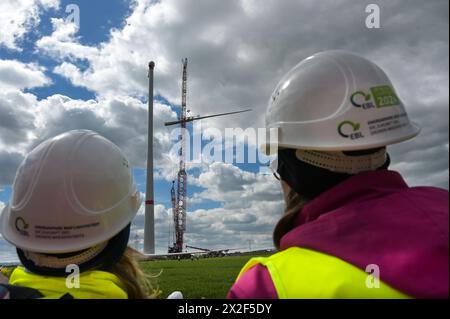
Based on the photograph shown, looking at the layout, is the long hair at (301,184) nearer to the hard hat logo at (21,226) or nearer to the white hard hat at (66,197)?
the white hard hat at (66,197)

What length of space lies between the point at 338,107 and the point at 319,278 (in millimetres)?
1592

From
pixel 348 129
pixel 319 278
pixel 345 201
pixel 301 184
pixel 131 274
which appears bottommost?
pixel 131 274

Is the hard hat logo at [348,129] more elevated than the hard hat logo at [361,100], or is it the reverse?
the hard hat logo at [361,100]

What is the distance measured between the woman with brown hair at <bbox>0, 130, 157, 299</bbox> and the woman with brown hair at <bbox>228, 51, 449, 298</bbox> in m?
1.76

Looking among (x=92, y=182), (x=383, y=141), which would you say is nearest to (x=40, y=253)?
(x=92, y=182)

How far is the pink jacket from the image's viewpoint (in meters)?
2.35

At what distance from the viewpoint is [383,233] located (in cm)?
255

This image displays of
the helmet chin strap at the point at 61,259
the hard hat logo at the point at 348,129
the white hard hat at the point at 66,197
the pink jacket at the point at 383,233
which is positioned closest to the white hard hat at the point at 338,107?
the hard hat logo at the point at 348,129

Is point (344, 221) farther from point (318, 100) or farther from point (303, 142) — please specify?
point (318, 100)

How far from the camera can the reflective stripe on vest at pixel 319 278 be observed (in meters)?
2.46

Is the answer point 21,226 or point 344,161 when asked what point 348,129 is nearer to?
point 344,161

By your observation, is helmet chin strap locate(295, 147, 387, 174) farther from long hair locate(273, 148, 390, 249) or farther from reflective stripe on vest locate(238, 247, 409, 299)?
reflective stripe on vest locate(238, 247, 409, 299)

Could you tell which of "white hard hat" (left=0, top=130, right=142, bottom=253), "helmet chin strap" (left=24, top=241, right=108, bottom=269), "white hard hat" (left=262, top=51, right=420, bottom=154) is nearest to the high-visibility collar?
"helmet chin strap" (left=24, top=241, right=108, bottom=269)

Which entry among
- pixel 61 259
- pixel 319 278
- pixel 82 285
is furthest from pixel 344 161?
pixel 61 259
